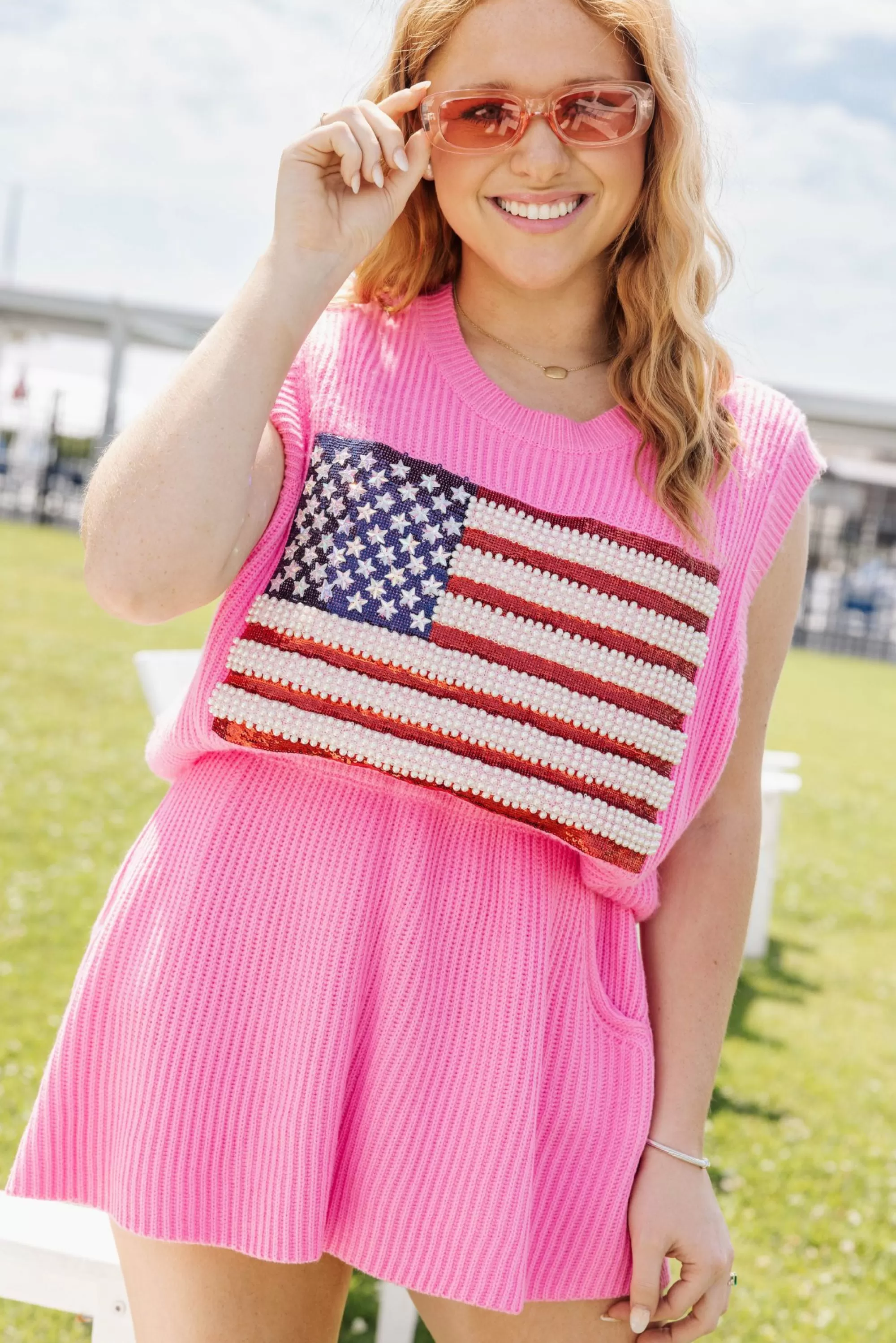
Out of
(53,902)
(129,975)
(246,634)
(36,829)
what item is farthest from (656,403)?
(36,829)

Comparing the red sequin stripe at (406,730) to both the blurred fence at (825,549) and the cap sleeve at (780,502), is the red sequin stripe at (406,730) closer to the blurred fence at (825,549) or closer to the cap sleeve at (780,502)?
the cap sleeve at (780,502)

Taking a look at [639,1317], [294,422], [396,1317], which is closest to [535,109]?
[294,422]

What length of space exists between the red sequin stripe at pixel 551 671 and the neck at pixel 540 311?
0.45 meters

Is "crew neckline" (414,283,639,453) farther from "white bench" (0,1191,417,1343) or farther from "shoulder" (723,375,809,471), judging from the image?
"white bench" (0,1191,417,1343)

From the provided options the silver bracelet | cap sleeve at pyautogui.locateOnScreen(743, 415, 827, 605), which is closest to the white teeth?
cap sleeve at pyautogui.locateOnScreen(743, 415, 827, 605)

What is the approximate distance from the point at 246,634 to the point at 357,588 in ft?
0.44

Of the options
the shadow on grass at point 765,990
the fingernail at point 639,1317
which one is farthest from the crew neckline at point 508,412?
the shadow on grass at point 765,990

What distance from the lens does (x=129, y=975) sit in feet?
4.89

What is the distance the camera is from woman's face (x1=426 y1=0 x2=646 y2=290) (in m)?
1.57

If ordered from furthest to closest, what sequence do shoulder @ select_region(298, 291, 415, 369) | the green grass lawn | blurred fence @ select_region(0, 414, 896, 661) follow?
1. blurred fence @ select_region(0, 414, 896, 661)
2. the green grass lawn
3. shoulder @ select_region(298, 291, 415, 369)

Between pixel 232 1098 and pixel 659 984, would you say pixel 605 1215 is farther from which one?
pixel 232 1098

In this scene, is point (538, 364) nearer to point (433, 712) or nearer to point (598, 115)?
point (598, 115)

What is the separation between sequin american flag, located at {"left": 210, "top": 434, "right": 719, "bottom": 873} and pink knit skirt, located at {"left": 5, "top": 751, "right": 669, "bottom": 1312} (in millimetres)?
83

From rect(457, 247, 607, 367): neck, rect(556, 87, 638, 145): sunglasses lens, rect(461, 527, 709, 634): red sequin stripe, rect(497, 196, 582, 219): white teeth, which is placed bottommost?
rect(461, 527, 709, 634): red sequin stripe
